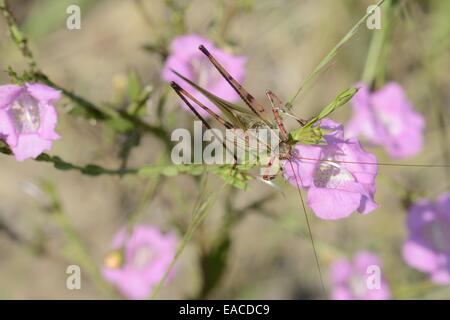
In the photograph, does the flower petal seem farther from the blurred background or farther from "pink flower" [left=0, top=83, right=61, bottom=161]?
the blurred background

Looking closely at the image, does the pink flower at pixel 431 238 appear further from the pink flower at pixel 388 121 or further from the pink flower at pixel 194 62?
the pink flower at pixel 194 62

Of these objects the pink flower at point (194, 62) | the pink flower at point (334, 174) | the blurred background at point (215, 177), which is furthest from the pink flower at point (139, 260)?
the pink flower at point (334, 174)

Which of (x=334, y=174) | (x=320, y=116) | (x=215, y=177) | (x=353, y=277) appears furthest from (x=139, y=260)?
(x=320, y=116)

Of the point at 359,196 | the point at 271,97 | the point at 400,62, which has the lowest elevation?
the point at 359,196

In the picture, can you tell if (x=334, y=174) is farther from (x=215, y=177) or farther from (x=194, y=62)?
(x=215, y=177)
